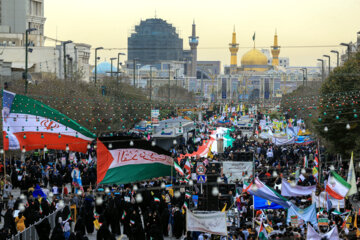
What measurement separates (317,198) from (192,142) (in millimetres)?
21754

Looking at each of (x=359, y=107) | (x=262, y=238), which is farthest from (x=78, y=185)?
(x=359, y=107)

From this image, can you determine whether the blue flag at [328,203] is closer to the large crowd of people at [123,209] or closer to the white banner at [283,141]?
the large crowd of people at [123,209]

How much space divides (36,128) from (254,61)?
547 ft

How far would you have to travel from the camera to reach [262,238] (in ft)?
50.8

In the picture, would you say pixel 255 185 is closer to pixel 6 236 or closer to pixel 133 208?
pixel 133 208

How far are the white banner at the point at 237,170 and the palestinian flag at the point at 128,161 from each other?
9285mm

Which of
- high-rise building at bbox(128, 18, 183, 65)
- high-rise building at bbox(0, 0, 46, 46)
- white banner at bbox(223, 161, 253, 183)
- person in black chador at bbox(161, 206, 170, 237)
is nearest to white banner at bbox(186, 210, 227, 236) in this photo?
person in black chador at bbox(161, 206, 170, 237)

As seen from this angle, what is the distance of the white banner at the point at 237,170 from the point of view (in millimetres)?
24812

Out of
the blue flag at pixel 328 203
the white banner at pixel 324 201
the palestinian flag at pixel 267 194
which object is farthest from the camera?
the white banner at pixel 324 201

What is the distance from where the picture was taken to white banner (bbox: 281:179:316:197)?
18734 millimetres

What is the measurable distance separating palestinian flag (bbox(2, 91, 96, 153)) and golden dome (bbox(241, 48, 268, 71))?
164842 millimetres

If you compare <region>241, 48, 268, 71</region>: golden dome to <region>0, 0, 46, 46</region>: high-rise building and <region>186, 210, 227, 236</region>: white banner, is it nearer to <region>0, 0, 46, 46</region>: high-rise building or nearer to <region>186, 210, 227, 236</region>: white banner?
<region>0, 0, 46, 46</region>: high-rise building

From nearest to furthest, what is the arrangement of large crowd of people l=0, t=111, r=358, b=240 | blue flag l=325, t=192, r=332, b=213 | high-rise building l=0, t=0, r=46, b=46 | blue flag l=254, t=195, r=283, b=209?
large crowd of people l=0, t=111, r=358, b=240 < blue flag l=254, t=195, r=283, b=209 < blue flag l=325, t=192, r=332, b=213 < high-rise building l=0, t=0, r=46, b=46

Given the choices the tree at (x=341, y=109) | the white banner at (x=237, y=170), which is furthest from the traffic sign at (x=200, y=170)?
the tree at (x=341, y=109)
